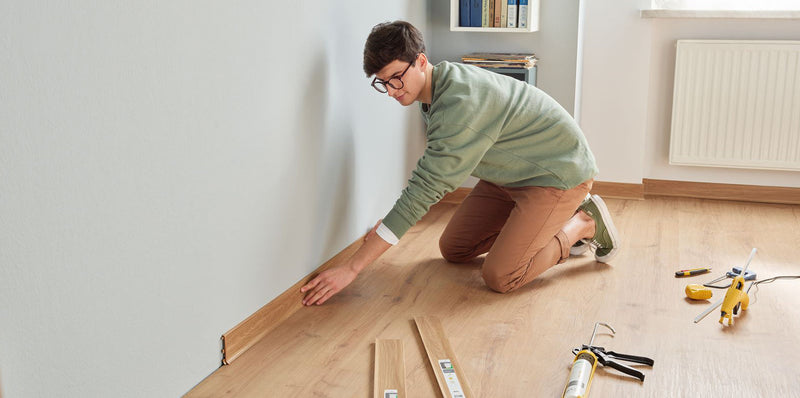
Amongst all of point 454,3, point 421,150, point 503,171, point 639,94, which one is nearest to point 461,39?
point 454,3

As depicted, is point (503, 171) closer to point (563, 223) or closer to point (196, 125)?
point (563, 223)

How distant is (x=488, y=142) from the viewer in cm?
225

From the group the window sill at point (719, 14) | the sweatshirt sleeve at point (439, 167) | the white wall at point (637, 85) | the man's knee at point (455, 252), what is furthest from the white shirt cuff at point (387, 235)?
the window sill at point (719, 14)

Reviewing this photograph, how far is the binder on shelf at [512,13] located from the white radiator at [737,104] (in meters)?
0.83

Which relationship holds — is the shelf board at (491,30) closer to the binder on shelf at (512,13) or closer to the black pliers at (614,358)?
the binder on shelf at (512,13)

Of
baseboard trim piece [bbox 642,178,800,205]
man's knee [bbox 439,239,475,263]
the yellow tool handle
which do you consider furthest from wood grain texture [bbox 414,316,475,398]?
baseboard trim piece [bbox 642,178,800,205]

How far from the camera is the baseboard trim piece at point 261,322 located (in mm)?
1977

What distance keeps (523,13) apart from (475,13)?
20cm

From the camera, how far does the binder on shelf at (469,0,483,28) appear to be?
3.24m

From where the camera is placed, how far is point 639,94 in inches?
139

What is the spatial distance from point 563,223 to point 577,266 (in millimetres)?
259

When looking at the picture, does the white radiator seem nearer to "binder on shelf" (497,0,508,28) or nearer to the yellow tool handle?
"binder on shelf" (497,0,508,28)

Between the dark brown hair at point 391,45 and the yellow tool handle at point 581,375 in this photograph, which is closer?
the yellow tool handle at point 581,375

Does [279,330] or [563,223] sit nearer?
[279,330]
